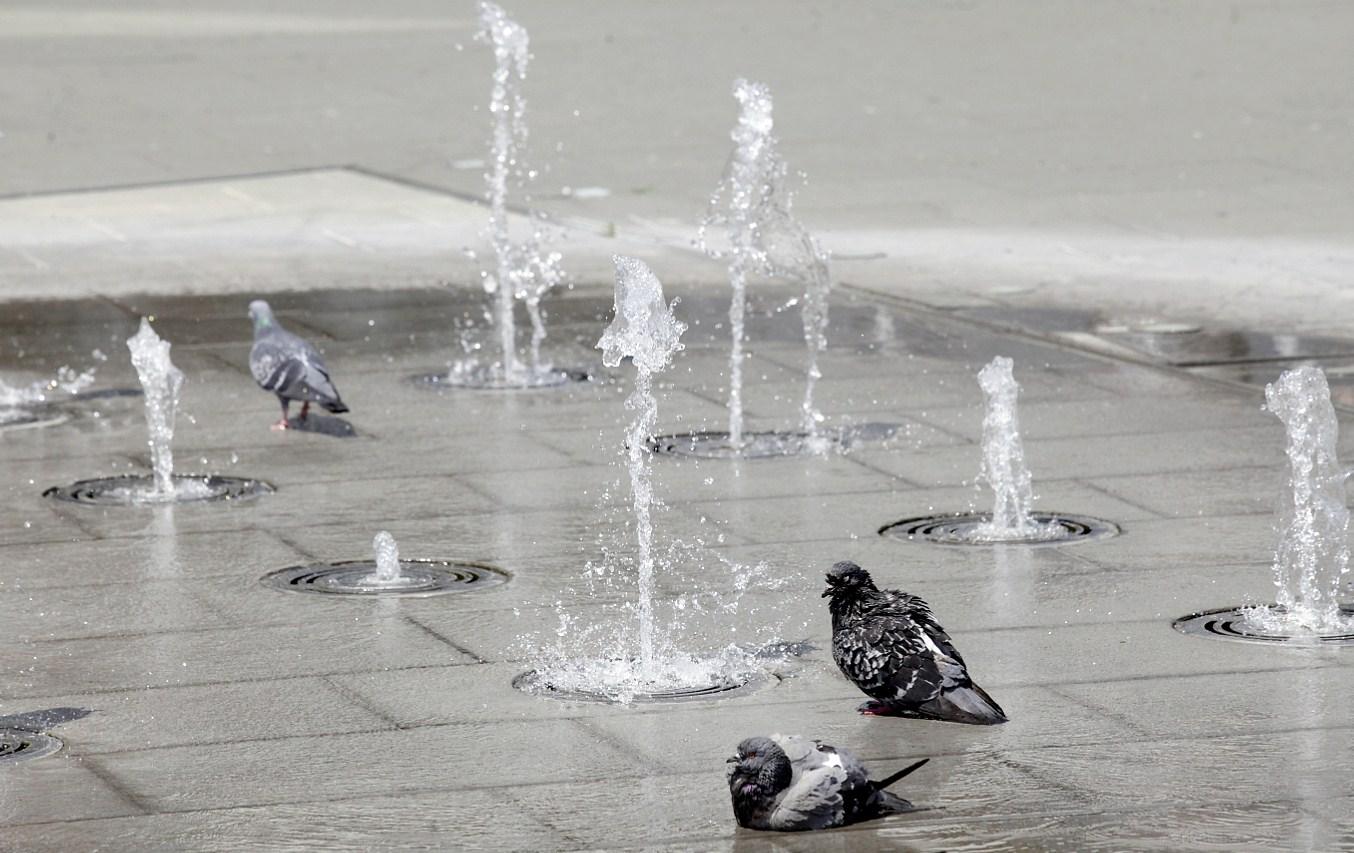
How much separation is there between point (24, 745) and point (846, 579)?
2.42 metres

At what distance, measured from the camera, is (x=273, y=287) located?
55.7 ft

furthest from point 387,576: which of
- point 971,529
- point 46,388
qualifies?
point 46,388

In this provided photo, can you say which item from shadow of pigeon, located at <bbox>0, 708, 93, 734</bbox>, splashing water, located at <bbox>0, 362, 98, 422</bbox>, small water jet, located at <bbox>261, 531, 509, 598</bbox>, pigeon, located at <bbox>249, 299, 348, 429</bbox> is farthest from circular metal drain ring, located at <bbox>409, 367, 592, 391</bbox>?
shadow of pigeon, located at <bbox>0, 708, 93, 734</bbox>

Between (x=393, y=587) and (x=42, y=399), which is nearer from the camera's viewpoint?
(x=393, y=587)

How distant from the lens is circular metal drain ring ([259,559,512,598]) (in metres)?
9.17

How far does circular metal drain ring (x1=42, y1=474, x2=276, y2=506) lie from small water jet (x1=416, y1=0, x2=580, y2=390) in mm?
2558

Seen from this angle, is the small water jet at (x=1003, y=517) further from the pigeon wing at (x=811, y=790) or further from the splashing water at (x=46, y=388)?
the splashing water at (x=46, y=388)

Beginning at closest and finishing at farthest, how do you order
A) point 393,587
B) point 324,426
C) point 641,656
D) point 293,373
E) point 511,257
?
point 641,656 < point 393,587 < point 293,373 < point 324,426 < point 511,257

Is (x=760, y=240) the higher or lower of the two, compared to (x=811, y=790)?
higher

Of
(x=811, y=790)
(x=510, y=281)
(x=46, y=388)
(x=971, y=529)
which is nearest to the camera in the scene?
(x=811, y=790)

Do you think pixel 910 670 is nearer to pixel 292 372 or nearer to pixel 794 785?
pixel 794 785

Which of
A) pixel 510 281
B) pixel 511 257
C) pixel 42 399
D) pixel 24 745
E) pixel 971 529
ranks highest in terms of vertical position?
pixel 511 257

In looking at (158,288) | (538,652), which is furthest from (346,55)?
(538,652)

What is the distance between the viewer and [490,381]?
541 inches
